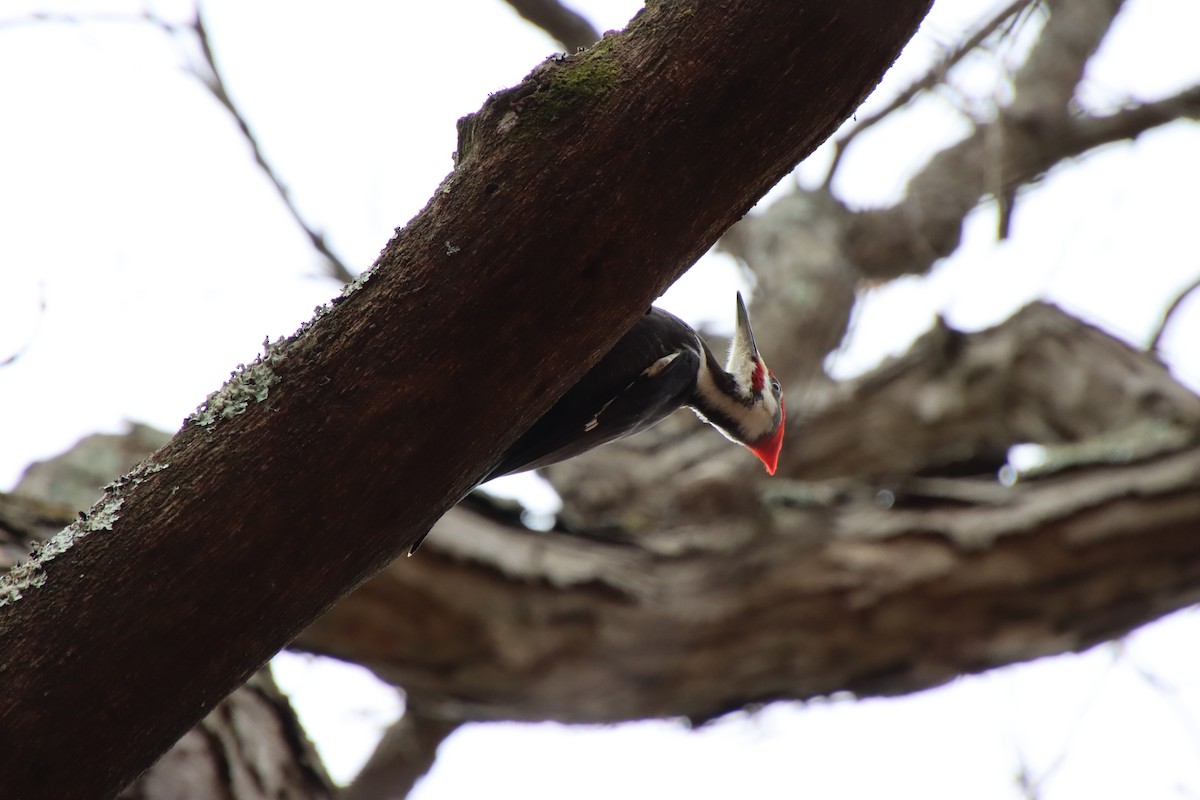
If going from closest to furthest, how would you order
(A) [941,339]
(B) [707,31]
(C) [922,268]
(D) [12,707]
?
(D) [12,707], (B) [707,31], (A) [941,339], (C) [922,268]

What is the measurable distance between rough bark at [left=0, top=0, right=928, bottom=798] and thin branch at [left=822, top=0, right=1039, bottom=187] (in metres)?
1.78

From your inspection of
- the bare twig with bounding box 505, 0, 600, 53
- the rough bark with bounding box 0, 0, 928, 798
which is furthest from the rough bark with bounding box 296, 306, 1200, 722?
the bare twig with bounding box 505, 0, 600, 53

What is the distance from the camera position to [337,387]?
1.42 metres

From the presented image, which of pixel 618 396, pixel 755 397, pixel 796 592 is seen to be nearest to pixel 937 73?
pixel 755 397

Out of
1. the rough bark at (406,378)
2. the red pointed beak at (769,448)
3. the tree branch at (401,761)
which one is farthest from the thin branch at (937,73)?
the tree branch at (401,761)

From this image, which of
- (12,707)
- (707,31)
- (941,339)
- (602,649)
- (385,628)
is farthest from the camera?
(941,339)

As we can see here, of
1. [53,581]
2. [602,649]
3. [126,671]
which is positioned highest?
[602,649]

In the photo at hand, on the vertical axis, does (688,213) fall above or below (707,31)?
below

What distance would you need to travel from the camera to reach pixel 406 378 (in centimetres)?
143

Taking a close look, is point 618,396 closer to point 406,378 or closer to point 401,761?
point 406,378

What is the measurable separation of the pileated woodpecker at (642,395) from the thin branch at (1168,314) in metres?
2.40

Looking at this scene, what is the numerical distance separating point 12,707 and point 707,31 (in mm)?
1258

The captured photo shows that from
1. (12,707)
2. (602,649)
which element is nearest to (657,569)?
(602,649)

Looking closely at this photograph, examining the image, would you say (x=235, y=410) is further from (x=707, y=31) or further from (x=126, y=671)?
(x=707, y=31)
